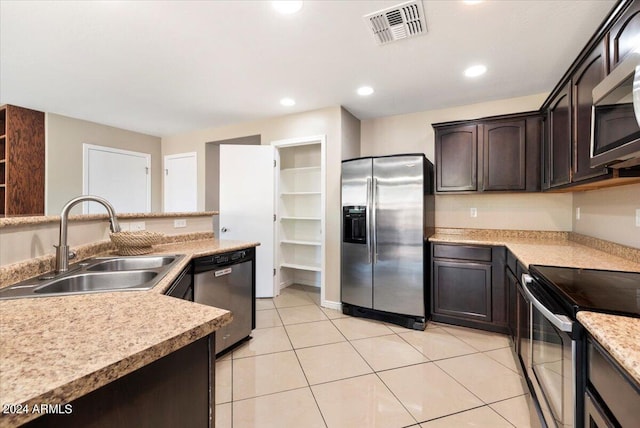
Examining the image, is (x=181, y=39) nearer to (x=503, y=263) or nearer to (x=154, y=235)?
(x=154, y=235)

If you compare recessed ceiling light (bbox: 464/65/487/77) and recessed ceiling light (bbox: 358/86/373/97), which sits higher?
recessed ceiling light (bbox: 358/86/373/97)

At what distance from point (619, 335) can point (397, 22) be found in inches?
79.1

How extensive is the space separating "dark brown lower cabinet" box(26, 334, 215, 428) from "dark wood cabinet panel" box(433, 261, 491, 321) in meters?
2.56

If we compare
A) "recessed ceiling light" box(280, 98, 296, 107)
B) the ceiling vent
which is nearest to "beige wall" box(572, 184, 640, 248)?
the ceiling vent

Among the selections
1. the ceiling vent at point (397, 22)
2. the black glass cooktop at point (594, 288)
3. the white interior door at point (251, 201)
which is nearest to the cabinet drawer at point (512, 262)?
the black glass cooktop at point (594, 288)

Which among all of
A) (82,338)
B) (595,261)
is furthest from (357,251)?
(82,338)

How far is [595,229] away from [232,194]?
12.6 feet

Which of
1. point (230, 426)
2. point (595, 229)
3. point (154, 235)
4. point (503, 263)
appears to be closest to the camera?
point (230, 426)

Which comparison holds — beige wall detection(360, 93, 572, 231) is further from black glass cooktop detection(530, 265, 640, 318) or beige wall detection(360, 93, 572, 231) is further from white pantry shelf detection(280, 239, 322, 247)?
black glass cooktop detection(530, 265, 640, 318)

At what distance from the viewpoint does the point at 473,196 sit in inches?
132

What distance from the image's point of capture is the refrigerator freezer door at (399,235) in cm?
284

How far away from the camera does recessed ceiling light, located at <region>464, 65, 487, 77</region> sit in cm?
252

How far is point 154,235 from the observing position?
6.59 feet

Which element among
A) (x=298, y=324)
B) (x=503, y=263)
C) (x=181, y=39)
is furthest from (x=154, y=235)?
(x=503, y=263)
